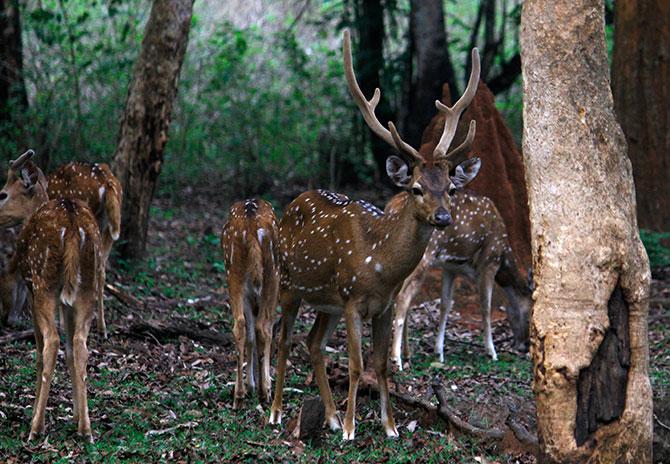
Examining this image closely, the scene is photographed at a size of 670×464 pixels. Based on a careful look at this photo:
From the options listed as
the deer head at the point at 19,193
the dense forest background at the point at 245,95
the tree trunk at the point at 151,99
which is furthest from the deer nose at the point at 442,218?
the dense forest background at the point at 245,95

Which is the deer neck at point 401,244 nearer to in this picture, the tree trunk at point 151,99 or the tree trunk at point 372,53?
the tree trunk at point 151,99

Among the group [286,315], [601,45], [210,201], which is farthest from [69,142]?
[601,45]

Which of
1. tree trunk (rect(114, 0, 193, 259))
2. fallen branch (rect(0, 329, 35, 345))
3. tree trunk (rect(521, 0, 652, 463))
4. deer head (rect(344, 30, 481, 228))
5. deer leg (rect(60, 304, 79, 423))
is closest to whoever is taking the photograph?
tree trunk (rect(521, 0, 652, 463))

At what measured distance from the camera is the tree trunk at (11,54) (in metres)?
14.8

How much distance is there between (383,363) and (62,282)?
2.18 m

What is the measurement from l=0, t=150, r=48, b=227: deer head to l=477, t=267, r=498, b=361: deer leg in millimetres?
4176

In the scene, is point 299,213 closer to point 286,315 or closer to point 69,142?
point 286,315

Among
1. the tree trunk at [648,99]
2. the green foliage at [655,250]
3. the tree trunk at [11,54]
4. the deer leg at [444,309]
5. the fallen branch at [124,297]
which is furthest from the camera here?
the tree trunk at [11,54]

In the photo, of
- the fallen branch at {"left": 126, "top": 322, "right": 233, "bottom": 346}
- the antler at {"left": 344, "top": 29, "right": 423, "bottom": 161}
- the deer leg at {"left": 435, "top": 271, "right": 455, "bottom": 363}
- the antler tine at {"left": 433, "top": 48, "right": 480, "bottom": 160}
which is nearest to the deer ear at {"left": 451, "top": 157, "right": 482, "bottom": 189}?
the antler tine at {"left": 433, "top": 48, "right": 480, "bottom": 160}

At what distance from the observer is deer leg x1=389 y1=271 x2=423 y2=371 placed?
9.45m

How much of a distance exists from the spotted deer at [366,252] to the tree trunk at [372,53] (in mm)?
10250

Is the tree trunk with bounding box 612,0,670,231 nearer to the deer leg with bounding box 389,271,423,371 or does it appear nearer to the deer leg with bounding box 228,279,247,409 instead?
the deer leg with bounding box 389,271,423,371

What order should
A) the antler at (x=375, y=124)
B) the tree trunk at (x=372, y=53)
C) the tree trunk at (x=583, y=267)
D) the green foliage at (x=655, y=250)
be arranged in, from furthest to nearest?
the tree trunk at (x=372, y=53) → the green foliage at (x=655, y=250) → the antler at (x=375, y=124) → the tree trunk at (x=583, y=267)

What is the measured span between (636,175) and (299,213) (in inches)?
294
